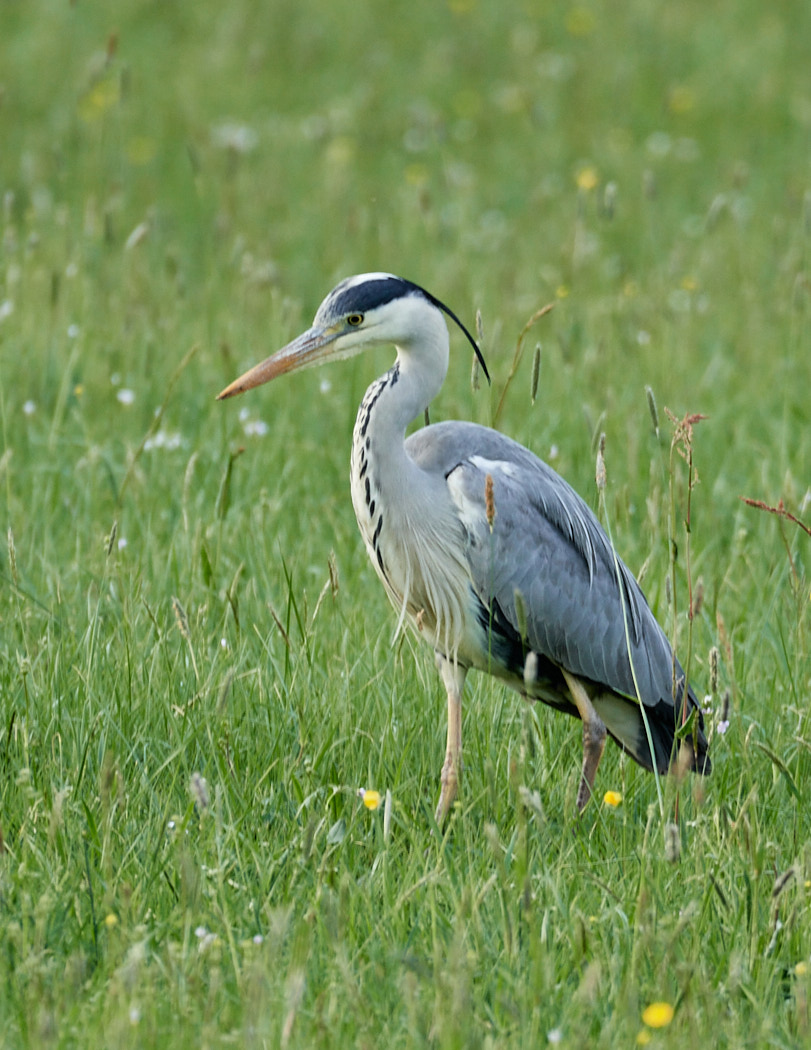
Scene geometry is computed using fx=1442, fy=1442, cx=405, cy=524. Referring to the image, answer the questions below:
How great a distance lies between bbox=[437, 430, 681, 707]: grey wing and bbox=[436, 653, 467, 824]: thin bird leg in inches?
8.2

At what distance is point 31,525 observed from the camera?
15.7ft

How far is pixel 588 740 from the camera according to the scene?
12.2 feet

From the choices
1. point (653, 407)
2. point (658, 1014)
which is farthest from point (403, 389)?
point (658, 1014)

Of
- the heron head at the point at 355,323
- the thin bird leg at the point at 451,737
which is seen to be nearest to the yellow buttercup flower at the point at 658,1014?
the thin bird leg at the point at 451,737

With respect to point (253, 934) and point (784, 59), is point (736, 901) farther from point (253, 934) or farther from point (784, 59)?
→ point (784, 59)

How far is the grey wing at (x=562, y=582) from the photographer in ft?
12.4

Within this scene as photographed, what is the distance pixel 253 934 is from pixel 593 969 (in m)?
0.92

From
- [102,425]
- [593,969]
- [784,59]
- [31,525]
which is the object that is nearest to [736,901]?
[593,969]

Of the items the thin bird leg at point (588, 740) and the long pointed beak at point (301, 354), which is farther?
the long pointed beak at point (301, 354)

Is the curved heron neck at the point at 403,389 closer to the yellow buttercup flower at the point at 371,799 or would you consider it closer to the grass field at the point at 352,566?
the grass field at the point at 352,566

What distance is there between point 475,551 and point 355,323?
2.18ft

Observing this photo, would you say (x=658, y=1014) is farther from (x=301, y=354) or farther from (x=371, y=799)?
(x=301, y=354)

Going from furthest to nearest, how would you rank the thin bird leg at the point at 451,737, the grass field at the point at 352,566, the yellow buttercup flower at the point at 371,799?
the thin bird leg at the point at 451,737
the yellow buttercup flower at the point at 371,799
the grass field at the point at 352,566

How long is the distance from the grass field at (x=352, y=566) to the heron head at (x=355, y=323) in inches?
16.8
